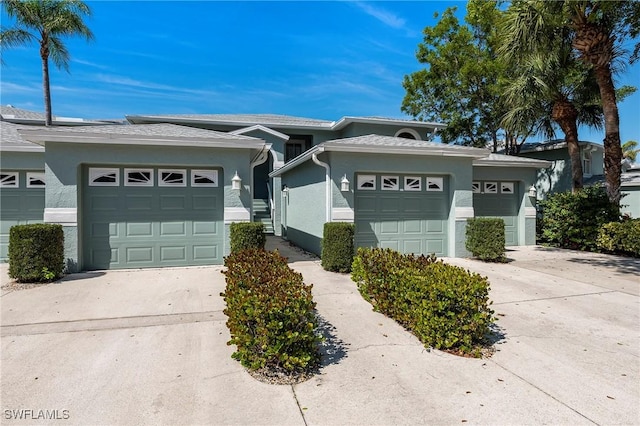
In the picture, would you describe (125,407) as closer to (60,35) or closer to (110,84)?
(110,84)

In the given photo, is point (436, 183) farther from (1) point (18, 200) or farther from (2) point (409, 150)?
(1) point (18, 200)

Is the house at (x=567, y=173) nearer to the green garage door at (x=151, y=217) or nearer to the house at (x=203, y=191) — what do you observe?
the house at (x=203, y=191)

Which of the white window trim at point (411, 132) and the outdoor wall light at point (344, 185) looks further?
the white window trim at point (411, 132)

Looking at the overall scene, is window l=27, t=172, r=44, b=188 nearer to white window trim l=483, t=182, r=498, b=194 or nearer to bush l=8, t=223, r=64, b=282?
bush l=8, t=223, r=64, b=282

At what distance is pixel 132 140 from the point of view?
7906mm

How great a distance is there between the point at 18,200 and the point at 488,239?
12.6 m

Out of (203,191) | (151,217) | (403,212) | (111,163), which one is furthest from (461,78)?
(111,163)

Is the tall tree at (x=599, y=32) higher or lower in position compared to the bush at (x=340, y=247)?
higher

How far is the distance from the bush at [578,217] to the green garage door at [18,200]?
16.3m

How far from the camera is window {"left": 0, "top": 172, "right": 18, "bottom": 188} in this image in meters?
9.00

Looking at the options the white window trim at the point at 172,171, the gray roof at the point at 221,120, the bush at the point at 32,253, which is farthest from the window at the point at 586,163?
the bush at the point at 32,253

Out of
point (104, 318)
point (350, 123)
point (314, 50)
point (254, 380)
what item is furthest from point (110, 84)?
point (254, 380)

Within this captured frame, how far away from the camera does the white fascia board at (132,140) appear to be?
7.53m

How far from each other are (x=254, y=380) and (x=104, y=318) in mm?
3062
